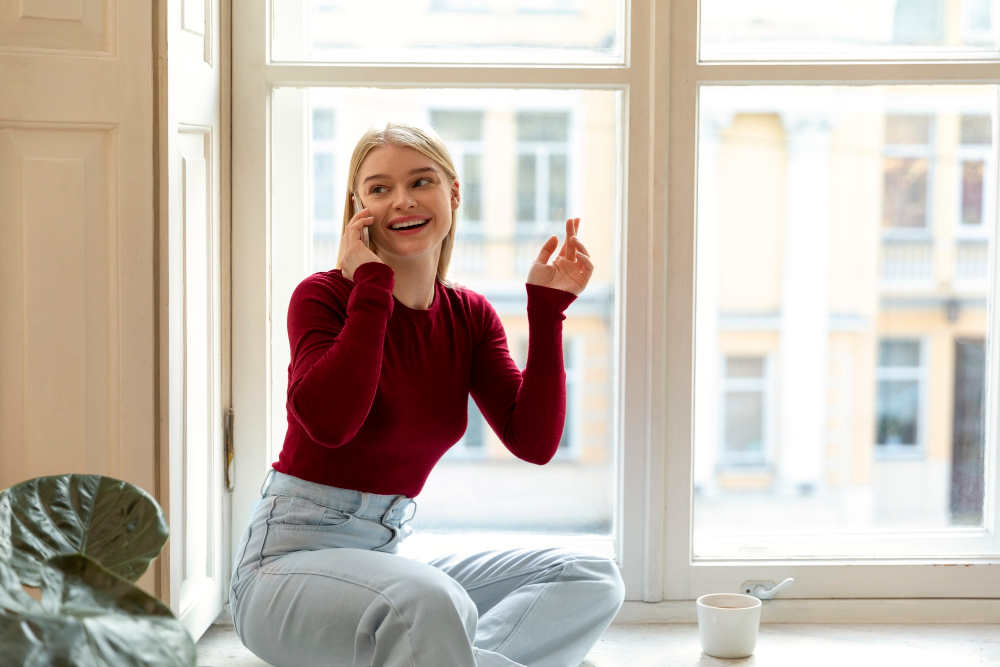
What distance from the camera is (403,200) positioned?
1.51m

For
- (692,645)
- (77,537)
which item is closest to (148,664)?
(77,537)

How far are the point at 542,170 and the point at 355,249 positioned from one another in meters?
0.56

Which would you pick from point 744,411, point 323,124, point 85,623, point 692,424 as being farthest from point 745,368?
point 85,623

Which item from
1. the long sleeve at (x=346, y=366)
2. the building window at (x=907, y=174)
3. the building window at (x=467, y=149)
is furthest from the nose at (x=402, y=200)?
the building window at (x=907, y=174)

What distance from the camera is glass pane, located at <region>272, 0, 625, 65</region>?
183 centimetres

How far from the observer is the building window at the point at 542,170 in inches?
73.2

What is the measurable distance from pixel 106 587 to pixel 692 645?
1225 mm

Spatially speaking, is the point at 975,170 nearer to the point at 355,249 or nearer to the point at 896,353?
the point at 896,353

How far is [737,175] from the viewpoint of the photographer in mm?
1895

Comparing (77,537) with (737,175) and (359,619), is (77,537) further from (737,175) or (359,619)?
(737,175)

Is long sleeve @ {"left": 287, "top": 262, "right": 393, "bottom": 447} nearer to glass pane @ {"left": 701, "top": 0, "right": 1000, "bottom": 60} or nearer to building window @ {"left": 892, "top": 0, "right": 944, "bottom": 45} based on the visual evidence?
glass pane @ {"left": 701, "top": 0, "right": 1000, "bottom": 60}

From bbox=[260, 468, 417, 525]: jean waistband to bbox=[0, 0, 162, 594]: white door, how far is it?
0.20m

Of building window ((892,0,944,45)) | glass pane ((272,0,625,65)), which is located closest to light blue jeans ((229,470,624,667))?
glass pane ((272,0,625,65))

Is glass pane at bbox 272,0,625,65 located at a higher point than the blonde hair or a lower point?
higher
